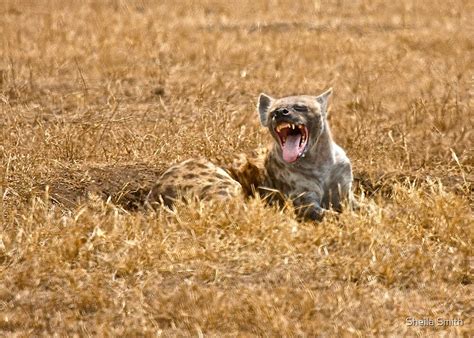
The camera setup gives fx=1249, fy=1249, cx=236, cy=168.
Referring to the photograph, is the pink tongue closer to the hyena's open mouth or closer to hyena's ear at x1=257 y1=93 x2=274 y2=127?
the hyena's open mouth

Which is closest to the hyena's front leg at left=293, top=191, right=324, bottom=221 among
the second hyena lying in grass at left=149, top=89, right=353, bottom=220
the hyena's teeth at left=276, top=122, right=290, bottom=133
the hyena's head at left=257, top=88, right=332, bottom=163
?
the second hyena lying in grass at left=149, top=89, right=353, bottom=220

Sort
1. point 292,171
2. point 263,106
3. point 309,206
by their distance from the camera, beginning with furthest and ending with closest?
1. point 263,106
2. point 292,171
3. point 309,206

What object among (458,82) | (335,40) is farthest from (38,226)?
(335,40)

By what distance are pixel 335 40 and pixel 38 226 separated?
744 centimetres

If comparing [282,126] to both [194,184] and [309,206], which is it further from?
[194,184]

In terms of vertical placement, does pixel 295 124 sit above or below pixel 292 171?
above

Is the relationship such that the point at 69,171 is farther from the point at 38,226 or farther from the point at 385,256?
the point at 385,256

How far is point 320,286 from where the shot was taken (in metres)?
5.66

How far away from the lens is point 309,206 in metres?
7.14

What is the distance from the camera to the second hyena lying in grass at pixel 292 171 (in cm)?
715

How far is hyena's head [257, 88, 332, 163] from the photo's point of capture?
7176 mm

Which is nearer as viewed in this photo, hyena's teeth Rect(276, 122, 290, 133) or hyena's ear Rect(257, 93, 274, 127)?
hyena's teeth Rect(276, 122, 290, 133)

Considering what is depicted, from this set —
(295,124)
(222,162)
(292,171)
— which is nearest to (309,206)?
(292,171)

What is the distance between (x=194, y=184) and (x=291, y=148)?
602 mm
